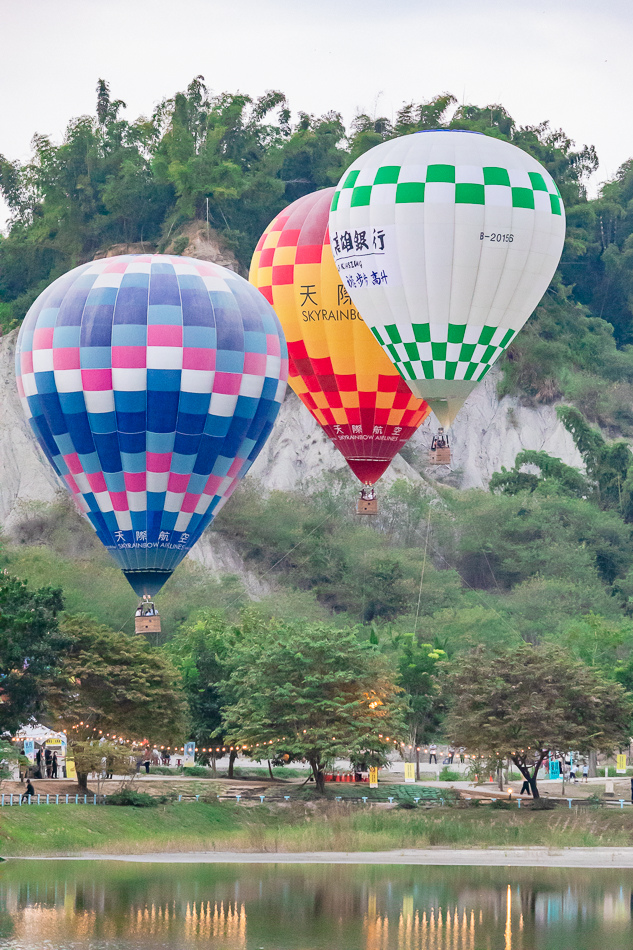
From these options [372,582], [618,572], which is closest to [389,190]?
[372,582]

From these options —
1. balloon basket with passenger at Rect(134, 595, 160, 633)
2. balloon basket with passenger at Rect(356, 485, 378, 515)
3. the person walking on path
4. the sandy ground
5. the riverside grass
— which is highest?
balloon basket with passenger at Rect(356, 485, 378, 515)

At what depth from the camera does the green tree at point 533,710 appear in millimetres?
52188

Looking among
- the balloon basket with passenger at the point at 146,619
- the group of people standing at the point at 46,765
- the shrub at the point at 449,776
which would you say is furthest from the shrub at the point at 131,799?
the shrub at the point at 449,776

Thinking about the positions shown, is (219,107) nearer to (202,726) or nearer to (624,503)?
(624,503)

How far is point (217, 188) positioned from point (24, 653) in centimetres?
5448

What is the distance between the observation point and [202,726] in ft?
197

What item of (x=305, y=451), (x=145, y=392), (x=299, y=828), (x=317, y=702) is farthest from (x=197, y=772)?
(x=305, y=451)

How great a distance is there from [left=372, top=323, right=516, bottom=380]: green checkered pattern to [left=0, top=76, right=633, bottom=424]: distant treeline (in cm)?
5035

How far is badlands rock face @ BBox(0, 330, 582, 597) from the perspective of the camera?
→ 95.1m

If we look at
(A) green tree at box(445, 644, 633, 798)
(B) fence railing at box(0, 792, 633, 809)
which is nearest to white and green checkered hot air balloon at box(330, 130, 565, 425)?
(A) green tree at box(445, 644, 633, 798)

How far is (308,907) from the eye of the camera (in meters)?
39.7

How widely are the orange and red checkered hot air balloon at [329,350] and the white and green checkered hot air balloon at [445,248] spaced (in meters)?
2.79

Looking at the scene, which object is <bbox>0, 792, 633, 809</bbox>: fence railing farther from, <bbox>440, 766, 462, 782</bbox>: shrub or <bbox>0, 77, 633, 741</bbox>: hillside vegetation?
<bbox>0, 77, 633, 741</bbox>: hillside vegetation

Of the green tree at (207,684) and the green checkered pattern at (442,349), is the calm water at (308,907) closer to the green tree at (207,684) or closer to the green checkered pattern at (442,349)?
the green checkered pattern at (442,349)
